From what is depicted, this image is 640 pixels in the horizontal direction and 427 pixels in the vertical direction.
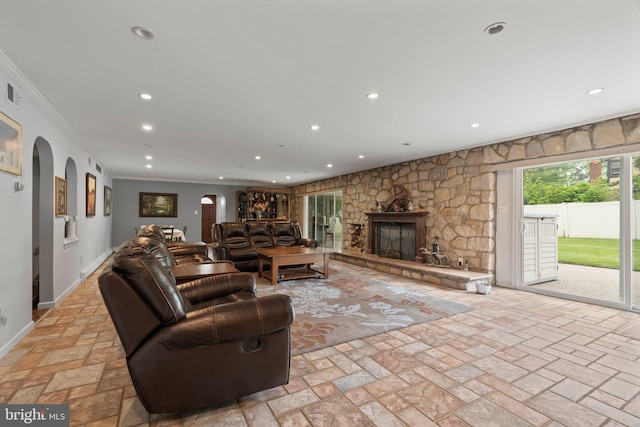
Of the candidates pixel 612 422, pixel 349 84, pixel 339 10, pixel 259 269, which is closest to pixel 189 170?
pixel 259 269

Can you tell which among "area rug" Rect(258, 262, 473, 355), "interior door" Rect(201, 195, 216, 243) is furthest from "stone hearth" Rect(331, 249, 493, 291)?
"interior door" Rect(201, 195, 216, 243)

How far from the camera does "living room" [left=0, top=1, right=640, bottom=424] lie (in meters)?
2.48

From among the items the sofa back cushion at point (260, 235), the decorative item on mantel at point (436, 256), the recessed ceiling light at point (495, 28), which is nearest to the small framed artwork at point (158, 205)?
the sofa back cushion at point (260, 235)

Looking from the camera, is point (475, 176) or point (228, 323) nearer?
point (228, 323)

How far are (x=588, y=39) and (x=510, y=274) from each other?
3711mm

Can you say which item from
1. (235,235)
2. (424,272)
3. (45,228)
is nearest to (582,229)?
(424,272)

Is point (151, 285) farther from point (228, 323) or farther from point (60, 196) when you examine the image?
point (60, 196)

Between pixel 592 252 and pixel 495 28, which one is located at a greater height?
pixel 495 28

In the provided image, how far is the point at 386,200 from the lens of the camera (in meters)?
6.88

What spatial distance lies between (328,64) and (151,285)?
200cm

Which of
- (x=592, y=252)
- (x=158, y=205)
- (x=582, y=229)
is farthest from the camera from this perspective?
(x=158, y=205)

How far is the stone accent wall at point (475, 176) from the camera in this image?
145 inches

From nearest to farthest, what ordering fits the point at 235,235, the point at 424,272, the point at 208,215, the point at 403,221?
the point at 424,272 → the point at 403,221 → the point at 235,235 → the point at 208,215

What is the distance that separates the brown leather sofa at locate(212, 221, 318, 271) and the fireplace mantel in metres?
1.51
